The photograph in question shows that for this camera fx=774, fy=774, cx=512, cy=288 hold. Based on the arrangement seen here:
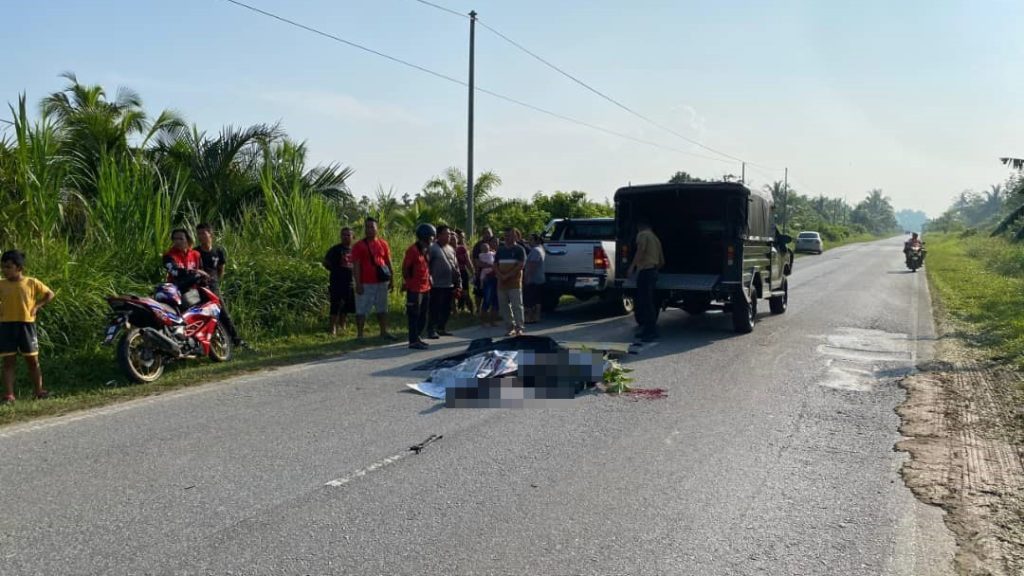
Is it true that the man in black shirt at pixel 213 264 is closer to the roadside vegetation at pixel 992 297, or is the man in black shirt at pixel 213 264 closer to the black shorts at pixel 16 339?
the black shorts at pixel 16 339

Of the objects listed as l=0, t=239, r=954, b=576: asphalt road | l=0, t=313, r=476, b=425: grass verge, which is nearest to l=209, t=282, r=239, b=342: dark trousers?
l=0, t=313, r=476, b=425: grass verge

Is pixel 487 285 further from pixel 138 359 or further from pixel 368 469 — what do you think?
pixel 368 469

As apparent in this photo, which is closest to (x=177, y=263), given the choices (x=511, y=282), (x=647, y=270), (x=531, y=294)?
(x=511, y=282)

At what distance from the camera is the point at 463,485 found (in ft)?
16.0

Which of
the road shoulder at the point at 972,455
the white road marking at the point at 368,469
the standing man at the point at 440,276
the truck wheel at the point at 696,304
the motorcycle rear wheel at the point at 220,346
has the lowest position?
the road shoulder at the point at 972,455

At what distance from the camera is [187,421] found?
637 centimetres

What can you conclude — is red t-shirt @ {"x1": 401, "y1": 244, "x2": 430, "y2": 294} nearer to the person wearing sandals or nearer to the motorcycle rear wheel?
the motorcycle rear wheel

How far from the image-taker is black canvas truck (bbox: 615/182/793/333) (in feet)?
39.4

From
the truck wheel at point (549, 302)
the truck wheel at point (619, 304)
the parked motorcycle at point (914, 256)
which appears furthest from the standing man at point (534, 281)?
the parked motorcycle at point (914, 256)

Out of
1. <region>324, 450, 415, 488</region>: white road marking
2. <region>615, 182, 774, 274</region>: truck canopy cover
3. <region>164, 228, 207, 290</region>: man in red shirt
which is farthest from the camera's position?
<region>615, 182, 774, 274</region>: truck canopy cover

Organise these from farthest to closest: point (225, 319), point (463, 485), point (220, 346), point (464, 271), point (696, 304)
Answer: point (464, 271) → point (696, 304) → point (225, 319) → point (220, 346) → point (463, 485)

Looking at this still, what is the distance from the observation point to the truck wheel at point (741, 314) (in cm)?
1198

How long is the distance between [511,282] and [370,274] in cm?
208

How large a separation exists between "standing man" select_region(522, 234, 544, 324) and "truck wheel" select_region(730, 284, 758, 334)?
323 cm
